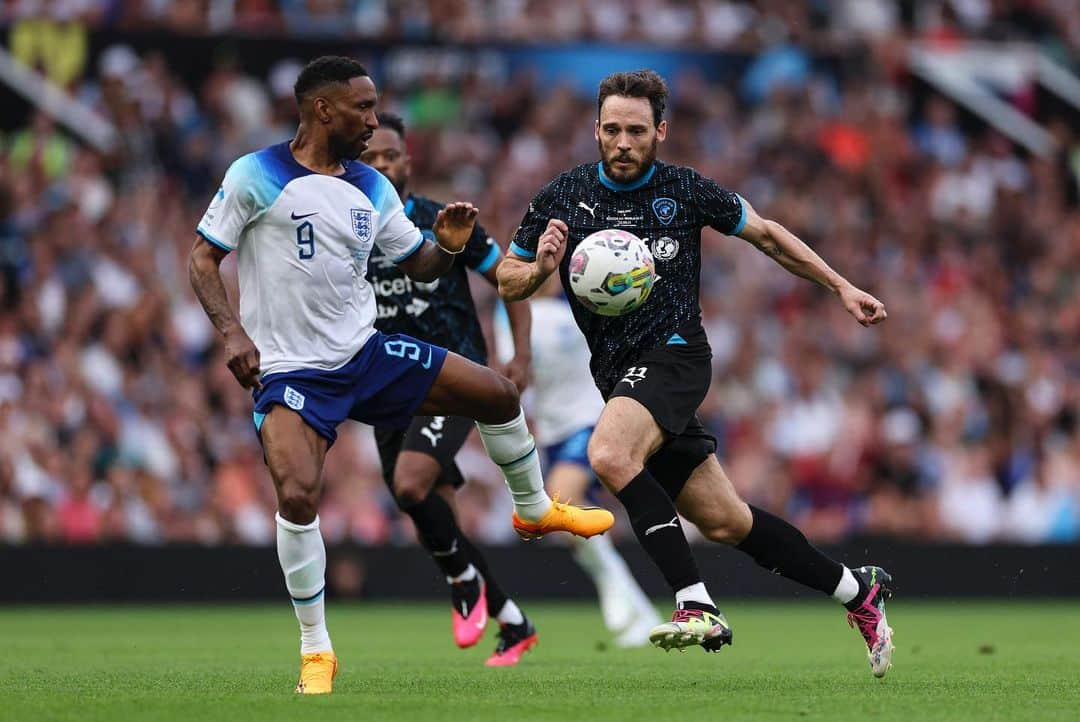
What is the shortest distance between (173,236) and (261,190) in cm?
1019

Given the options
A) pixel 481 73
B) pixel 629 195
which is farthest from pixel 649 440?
pixel 481 73

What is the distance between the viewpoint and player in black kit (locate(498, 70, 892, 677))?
25.9ft

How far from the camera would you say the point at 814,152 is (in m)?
20.5

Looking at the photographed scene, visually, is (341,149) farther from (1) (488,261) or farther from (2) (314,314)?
(1) (488,261)

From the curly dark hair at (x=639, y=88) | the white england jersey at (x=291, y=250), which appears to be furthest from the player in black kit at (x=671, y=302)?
the white england jersey at (x=291, y=250)

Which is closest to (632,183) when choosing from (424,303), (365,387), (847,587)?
(365,387)

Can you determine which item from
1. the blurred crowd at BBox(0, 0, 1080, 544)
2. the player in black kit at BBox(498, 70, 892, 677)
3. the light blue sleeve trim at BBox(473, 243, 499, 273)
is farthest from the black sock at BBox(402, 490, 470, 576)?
the blurred crowd at BBox(0, 0, 1080, 544)

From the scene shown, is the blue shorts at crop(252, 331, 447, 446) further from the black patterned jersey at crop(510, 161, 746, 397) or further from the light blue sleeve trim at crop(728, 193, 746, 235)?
the light blue sleeve trim at crop(728, 193, 746, 235)

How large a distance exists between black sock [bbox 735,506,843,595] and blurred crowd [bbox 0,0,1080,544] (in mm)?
7096

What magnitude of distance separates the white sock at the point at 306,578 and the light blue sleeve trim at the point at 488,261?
238 cm

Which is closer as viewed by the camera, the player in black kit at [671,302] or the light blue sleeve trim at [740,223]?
the player in black kit at [671,302]

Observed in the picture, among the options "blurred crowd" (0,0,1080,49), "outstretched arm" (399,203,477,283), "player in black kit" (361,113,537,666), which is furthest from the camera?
"blurred crowd" (0,0,1080,49)

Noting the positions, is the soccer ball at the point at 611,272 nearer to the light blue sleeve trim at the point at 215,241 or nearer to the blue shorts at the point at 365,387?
the blue shorts at the point at 365,387

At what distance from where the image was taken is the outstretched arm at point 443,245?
7.89m
